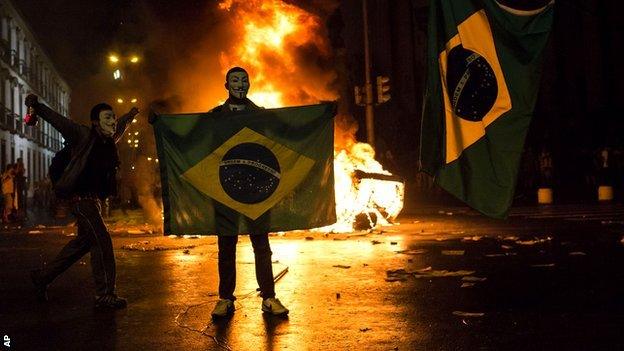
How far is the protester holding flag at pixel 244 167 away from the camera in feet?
18.5

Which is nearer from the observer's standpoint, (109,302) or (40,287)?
(109,302)

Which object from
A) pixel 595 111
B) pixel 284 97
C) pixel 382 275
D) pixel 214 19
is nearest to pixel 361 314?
pixel 382 275

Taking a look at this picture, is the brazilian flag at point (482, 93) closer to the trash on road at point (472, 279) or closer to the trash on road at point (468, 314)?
the trash on road at point (468, 314)

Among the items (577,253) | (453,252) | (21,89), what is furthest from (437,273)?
(21,89)

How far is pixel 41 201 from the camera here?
3597 centimetres

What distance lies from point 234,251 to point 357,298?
49.8 inches

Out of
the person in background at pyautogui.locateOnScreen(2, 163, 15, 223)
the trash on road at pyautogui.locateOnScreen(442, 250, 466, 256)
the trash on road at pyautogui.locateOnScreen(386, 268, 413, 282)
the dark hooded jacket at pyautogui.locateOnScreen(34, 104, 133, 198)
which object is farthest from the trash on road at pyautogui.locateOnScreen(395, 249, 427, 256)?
the person in background at pyautogui.locateOnScreen(2, 163, 15, 223)

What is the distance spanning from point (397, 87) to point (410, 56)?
8.21 feet

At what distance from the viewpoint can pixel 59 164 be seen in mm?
6121

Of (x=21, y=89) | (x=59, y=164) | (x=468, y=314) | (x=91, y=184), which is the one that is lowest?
(x=468, y=314)

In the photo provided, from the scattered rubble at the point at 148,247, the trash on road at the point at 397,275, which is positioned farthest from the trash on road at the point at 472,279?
the scattered rubble at the point at 148,247

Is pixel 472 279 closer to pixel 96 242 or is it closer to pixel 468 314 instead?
pixel 468 314

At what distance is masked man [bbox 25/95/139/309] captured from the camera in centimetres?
598

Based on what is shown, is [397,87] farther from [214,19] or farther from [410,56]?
[214,19]
